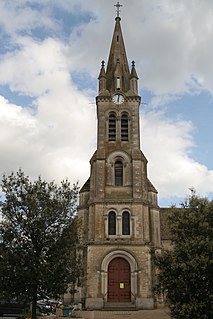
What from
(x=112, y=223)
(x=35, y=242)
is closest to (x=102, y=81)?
(x=112, y=223)

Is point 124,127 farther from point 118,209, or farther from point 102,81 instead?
point 118,209

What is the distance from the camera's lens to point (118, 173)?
1452 inches

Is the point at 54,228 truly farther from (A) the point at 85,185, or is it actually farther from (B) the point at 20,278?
(A) the point at 85,185

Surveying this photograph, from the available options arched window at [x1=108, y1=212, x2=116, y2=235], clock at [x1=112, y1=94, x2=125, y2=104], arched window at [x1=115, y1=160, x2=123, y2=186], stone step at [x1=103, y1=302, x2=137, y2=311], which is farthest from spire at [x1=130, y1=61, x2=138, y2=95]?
stone step at [x1=103, y1=302, x2=137, y2=311]

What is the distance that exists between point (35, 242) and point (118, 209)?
58.8 feet

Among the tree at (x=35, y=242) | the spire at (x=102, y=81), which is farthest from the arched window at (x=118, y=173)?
the tree at (x=35, y=242)

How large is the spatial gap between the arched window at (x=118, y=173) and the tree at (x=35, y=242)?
59.2 ft

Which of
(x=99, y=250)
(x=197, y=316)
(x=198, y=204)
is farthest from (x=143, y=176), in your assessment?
(x=197, y=316)

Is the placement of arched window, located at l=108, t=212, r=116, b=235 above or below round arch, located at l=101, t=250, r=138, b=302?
above

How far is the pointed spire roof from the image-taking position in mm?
41656

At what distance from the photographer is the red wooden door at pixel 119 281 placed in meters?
32.3

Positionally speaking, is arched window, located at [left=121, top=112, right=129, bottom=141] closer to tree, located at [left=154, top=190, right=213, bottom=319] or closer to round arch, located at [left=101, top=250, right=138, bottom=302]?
round arch, located at [left=101, top=250, right=138, bottom=302]

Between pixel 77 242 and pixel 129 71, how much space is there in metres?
29.0

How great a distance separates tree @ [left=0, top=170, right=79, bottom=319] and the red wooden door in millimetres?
15563
